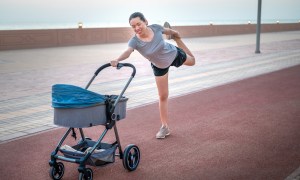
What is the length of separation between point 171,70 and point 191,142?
7.83 meters

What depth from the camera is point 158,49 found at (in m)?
5.36

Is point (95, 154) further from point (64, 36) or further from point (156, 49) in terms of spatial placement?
point (64, 36)

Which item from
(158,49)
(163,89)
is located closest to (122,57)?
(158,49)

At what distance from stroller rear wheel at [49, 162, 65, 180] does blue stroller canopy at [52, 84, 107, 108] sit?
2.19ft

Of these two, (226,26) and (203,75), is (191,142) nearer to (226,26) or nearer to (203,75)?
(203,75)

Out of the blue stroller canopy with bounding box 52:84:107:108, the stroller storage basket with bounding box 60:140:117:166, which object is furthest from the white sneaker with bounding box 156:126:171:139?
the blue stroller canopy with bounding box 52:84:107:108

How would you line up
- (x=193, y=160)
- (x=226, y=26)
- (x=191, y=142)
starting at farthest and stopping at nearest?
(x=226, y=26) → (x=191, y=142) → (x=193, y=160)

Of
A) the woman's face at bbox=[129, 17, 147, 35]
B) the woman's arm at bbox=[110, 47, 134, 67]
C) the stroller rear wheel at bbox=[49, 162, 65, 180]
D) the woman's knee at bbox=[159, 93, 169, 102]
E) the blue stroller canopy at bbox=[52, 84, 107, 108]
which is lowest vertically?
the stroller rear wheel at bbox=[49, 162, 65, 180]

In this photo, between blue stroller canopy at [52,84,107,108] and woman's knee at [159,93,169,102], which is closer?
blue stroller canopy at [52,84,107,108]

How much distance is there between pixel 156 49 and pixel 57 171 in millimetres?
1862

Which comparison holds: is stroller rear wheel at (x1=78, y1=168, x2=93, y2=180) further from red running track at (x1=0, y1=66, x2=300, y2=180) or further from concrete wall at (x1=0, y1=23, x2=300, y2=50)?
concrete wall at (x1=0, y1=23, x2=300, y2=50)

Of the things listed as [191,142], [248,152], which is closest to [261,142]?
[248,152]

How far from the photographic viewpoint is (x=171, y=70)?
13.5 m

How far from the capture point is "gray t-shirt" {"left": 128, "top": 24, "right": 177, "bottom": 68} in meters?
5.28
